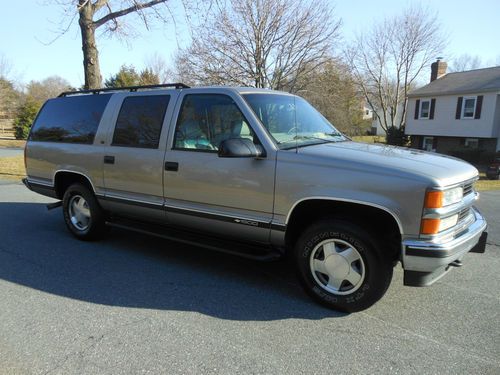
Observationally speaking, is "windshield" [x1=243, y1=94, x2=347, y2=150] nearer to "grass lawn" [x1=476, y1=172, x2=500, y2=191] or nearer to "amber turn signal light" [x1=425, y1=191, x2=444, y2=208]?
"amber turn signal light" [x1=425, y1=191, x2=444, y2=208]

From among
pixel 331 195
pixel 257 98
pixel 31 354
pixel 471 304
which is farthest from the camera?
pixel 257 98

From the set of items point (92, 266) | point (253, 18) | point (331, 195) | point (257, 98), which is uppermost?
point (253, 18)

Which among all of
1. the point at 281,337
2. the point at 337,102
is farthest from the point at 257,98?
the point at 337,102

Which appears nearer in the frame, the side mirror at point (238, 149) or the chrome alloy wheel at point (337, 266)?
the chrome alloy wheel at point (337, 266)

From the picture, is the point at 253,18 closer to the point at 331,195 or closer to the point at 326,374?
the point at 331,195

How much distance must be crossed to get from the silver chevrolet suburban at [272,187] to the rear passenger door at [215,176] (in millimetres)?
12

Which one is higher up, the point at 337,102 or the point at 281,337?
the point at 337,102

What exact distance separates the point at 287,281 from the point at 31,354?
2.44 metres

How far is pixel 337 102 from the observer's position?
25.8 m

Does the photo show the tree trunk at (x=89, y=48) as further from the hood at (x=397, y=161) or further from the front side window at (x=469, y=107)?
the front side window at (x=469, y=107)

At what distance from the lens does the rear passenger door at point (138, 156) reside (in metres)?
4.59

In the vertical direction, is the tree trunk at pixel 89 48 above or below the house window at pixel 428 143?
above

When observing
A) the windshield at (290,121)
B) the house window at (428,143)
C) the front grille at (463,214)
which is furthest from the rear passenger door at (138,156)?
the house window at (428,143)

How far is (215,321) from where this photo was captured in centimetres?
340
